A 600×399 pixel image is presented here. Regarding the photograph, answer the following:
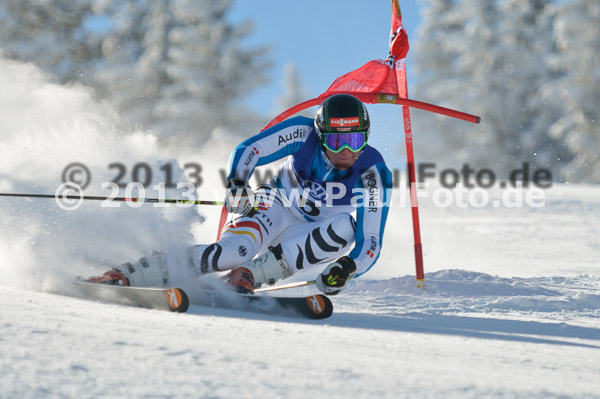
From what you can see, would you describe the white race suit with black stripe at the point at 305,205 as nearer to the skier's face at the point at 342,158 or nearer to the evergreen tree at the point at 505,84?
the skier's face at the point at 342,158

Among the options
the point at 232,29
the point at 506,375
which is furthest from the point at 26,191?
the point at 232,29

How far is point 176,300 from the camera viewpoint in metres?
3.10

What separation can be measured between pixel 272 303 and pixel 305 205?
113 centimetres

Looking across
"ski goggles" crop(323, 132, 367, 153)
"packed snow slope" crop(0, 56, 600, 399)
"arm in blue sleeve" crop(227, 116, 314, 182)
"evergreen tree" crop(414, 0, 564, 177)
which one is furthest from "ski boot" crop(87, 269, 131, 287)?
"evergreen tree" crop(414, 0, 564, 177)

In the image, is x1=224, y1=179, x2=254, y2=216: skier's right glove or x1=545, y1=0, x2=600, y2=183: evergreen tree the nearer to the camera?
x1=224, y1=179, x2=254, y2=216: skier's right glove

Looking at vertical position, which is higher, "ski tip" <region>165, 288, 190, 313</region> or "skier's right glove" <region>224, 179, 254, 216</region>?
"skier's right glove" <region>224, 179, 254, 216</region>

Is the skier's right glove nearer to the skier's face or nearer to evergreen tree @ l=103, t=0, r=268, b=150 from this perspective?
the skier's face

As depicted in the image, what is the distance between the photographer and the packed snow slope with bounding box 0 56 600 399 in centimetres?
186

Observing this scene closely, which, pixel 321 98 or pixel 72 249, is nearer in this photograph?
pixel 72 249

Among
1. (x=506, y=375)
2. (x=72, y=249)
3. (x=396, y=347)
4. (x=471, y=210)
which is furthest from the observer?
(x=471, y=210)

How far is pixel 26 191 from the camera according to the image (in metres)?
4.98

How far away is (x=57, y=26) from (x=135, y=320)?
30245mm

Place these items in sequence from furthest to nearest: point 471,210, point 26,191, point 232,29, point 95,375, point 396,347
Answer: point 232,29 < point 471,210 < point 26,191 < point 396,347 < point 95,375

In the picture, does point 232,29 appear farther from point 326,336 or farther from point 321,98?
point 326,336
